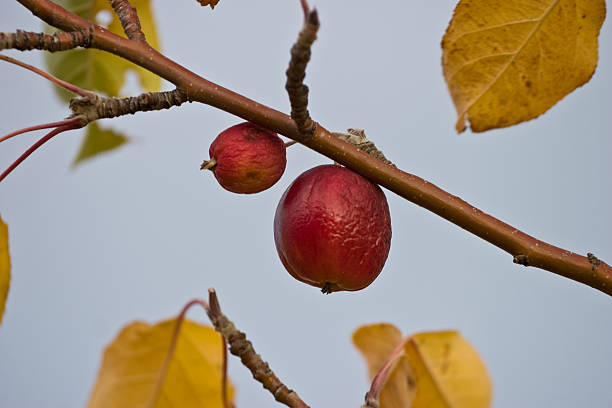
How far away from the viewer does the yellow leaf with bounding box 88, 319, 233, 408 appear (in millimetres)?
649

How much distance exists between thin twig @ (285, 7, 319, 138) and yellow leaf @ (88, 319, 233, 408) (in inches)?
11.8

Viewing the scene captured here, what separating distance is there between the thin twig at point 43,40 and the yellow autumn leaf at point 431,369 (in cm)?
40

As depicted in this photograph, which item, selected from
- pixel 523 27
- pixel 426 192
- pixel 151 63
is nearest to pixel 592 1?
pixel 523 27

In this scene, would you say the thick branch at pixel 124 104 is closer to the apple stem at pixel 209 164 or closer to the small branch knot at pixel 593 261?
the apple stem at pixel 209 164

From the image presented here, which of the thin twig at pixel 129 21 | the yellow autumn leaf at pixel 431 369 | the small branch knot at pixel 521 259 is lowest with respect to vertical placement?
the yellow autumn leaf at pixel 431 369

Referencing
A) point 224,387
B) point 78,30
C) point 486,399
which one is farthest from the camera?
point 486,399

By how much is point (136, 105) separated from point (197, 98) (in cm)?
4

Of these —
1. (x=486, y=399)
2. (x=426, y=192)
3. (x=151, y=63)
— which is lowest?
(x=486, y=399)

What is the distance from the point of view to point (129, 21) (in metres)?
0.46

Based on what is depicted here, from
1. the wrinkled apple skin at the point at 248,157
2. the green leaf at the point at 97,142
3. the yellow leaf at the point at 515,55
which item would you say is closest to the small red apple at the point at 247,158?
the wrinkled apple skin at the point at 248,157

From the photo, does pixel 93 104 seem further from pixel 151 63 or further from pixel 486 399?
pixel 486 399

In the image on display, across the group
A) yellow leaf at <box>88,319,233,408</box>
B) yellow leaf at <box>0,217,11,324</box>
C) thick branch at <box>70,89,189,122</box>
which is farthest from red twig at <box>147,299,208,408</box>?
thick branch at <box>70,89,189,122</box>

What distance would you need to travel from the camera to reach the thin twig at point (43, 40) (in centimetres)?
39

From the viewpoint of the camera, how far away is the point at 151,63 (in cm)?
44
